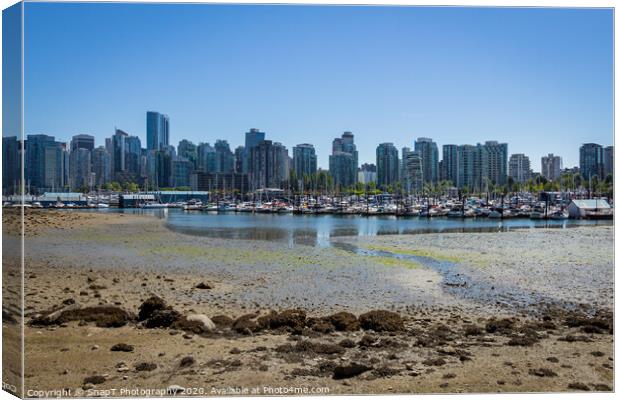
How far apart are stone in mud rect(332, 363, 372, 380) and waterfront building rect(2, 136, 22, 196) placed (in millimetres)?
3574

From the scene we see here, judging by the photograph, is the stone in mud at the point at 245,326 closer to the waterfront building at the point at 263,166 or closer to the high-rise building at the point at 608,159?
the waterfront building at the point at 263,166

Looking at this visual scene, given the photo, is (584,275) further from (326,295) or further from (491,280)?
(326,295)

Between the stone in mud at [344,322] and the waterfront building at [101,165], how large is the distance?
4.18m

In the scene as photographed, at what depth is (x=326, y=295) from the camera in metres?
8.57

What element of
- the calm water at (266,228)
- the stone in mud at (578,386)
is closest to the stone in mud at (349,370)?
the stone in mud at (578,386)

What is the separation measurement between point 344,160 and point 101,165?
3981 millimetres

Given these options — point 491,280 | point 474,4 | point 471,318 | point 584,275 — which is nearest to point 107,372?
point 471,318

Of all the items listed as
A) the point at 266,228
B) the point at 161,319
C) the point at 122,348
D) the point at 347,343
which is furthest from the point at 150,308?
the point at 266,228

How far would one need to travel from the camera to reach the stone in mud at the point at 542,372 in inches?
211

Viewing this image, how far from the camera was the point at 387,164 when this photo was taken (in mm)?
10078

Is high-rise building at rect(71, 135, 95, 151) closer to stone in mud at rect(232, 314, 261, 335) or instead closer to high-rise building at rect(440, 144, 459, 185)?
stone in mud at rect(232, 314, 261, 335)

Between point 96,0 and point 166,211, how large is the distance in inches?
397

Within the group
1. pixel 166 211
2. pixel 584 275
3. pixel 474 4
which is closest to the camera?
pixel 474 4

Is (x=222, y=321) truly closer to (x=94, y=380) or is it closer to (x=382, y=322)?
(x=94, y=380)
